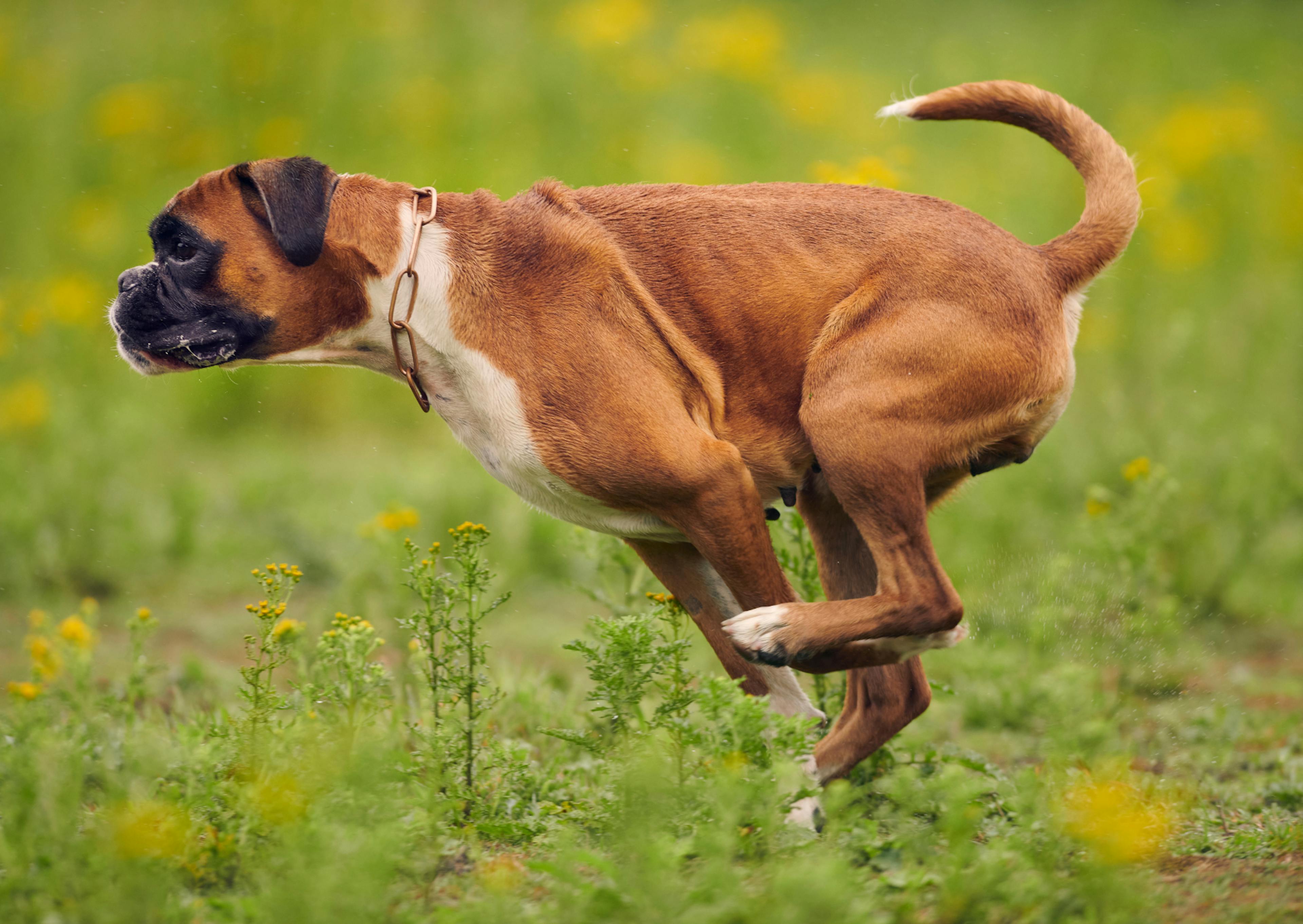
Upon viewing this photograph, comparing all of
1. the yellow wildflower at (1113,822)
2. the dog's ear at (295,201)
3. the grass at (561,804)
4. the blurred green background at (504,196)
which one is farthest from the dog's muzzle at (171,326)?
the yellow wildflower at (1113,822)

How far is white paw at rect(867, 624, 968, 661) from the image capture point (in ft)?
10.6

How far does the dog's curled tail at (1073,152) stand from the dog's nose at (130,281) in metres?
2.18

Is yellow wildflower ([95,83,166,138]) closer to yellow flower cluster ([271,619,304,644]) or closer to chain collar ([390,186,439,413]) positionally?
chain collar ([390,186,439,413])

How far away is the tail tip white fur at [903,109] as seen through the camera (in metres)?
3.55

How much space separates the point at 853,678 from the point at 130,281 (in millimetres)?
2380

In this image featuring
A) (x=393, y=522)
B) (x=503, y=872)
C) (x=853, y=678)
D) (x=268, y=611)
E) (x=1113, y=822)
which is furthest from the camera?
(x=393, y=522)

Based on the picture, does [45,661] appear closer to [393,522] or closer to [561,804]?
[393,522]

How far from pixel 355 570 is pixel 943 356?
3.15m

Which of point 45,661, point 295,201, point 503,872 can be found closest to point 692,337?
point 295,201

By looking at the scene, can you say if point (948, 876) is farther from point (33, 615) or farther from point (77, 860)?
point (33, 615)

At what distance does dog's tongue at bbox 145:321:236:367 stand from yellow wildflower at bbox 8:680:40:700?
0.95m

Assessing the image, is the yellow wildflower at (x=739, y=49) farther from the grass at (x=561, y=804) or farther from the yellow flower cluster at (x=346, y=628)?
the yellow flower cluster at (x=346, y=628)

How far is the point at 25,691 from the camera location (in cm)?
318

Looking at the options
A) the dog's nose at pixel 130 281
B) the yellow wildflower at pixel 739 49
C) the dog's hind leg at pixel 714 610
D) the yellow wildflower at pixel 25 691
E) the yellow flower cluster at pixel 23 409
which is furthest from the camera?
the yellow wildflower at pixel 739 49
